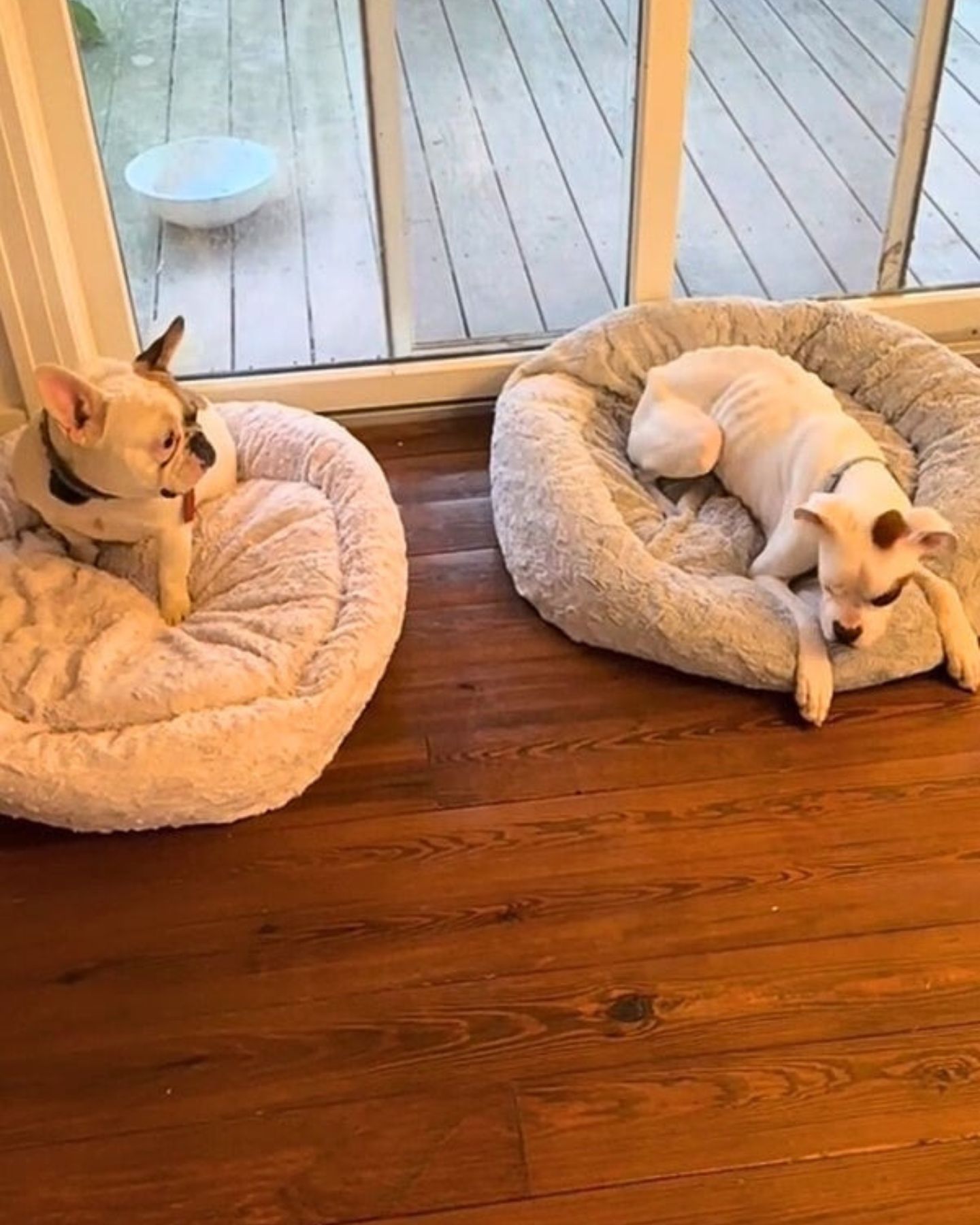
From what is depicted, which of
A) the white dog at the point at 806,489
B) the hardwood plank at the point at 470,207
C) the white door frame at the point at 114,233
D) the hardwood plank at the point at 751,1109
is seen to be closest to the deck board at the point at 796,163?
the white door frame at the point at 114,233

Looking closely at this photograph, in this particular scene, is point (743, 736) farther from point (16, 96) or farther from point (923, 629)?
point (16, 96)

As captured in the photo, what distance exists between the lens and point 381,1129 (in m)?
1.56

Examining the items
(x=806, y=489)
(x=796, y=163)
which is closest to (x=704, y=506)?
(x=806, y=489)

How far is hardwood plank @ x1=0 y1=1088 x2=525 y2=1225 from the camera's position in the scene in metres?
1.49

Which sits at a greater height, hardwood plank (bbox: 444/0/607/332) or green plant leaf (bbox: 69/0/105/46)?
green plant leaf (bbox: 69/0/105/46)

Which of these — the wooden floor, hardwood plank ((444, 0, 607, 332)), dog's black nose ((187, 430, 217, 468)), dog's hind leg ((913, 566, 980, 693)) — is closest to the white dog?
dog's hind leg ((913, 566, 980, 693))

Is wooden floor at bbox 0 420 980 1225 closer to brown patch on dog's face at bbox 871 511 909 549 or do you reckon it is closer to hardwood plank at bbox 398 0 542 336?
brown patch on dog's face at bbox 871 511 909 549

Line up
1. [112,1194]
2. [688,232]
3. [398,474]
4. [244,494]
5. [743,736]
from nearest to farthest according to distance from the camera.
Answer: [112,1194] → [743,736] → [244,494] → [398,474] → [688,232]

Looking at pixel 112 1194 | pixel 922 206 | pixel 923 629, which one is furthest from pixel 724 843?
pixel 922 206

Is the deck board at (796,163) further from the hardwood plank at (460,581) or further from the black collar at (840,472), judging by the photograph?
the hardwood plank at (460,581)

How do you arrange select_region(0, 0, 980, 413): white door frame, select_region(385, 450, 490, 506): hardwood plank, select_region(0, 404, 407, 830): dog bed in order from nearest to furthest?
1. select_region(0, 404, 407, 830): dog bed
2. select_region(0, 0, 980, 413): white door frame
3. select_region(385, 450, 490, 506): hardwood plank

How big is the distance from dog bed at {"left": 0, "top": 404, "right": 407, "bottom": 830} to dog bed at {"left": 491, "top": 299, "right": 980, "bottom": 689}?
24 centimetres

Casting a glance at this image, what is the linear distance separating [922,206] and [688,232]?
1.60ft

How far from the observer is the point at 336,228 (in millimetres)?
2682
